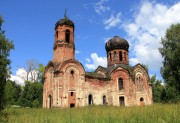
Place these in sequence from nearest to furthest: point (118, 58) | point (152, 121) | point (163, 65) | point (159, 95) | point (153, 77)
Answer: point (152, 121), point (163, 65), point (118, 58), point (159, 95), point (153, 77)

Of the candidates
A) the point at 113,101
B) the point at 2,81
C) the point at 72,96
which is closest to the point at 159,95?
the point at 113,101

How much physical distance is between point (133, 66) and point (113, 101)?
688cm

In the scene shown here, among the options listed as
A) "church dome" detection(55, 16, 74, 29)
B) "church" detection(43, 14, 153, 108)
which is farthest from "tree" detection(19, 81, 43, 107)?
"church dome" detection(55, 16, 74, 29)

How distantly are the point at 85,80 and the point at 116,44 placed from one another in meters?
9.51

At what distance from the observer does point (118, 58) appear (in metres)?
36.9

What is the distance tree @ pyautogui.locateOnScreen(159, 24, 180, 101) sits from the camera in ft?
98.1

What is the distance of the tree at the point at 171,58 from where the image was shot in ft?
98.1

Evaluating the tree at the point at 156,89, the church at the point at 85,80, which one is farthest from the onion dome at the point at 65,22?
the tree at the point at 156,89

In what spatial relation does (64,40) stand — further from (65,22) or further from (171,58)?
(171,58)

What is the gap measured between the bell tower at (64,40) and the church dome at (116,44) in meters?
7.82

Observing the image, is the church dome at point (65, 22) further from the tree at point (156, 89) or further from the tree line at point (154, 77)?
the tree at point (156, 89)

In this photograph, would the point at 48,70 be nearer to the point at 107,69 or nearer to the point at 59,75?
the point at 59,75

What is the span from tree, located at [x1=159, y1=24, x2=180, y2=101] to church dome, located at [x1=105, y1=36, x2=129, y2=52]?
6951 millimetres

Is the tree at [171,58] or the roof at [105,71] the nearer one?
the tree at [171,58]
